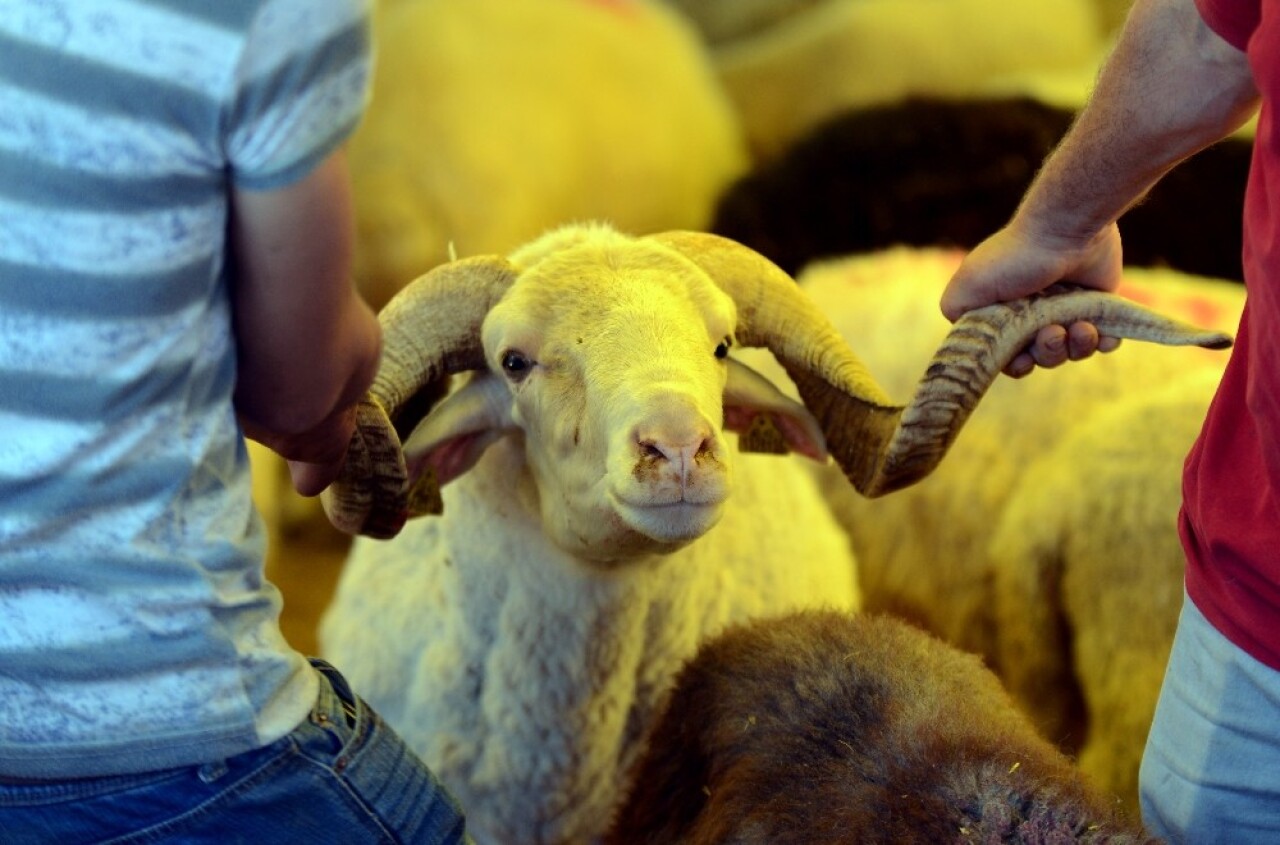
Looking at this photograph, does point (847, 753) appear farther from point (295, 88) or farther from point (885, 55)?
point (885, 55)

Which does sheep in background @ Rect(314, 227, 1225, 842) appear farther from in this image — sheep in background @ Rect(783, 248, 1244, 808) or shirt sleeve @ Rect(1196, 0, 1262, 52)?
sheep in background @ Rect(783, 248, 1244, 808)

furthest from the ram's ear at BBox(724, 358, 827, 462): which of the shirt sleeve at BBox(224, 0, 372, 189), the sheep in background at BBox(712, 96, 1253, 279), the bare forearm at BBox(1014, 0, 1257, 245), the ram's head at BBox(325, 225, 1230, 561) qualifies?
the sheep in background at BBox(712, 96, 1253, 279)

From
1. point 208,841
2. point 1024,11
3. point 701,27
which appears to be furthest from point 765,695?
point 701,27

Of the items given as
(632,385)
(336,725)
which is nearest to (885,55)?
(632,385)

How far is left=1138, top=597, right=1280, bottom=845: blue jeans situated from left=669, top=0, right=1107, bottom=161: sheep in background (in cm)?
469

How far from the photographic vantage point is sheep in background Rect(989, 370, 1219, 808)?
278 cm

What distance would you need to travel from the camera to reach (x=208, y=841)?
1345mm

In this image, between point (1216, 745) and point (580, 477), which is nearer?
point (1216, 745)

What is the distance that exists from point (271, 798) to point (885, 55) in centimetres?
545

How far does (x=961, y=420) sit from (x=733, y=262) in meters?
0.45

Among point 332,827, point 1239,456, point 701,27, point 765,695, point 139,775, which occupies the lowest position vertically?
point 701,27

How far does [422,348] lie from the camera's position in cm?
216

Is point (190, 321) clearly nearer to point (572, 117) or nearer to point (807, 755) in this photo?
point (807, 755)

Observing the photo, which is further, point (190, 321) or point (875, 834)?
point (875, 834)
